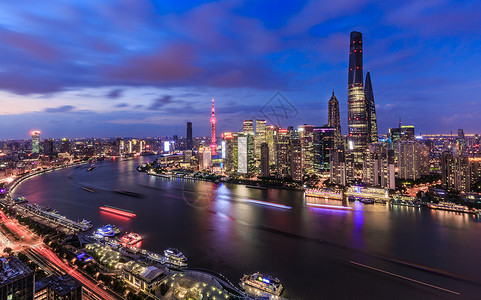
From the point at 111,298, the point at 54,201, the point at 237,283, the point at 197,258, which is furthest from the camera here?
the point at 54,201

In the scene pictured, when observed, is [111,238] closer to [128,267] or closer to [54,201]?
[128,267]

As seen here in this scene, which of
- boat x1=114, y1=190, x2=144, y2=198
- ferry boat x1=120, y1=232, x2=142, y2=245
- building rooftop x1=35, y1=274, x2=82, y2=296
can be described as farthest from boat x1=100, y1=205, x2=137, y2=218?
building rooftop x1=35, y1=274, x2=82, y2=296

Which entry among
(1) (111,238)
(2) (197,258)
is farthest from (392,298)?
(1) (111,238)

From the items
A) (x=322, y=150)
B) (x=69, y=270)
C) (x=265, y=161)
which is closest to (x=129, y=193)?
(x=69, y=270)

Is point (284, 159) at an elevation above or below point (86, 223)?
above

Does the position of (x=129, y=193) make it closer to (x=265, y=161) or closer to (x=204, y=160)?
(x=265, y=161)

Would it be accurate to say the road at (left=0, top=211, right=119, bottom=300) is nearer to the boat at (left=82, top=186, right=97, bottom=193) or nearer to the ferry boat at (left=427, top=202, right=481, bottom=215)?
the boat at (left=82, top=186, right=97, bottom=193)
